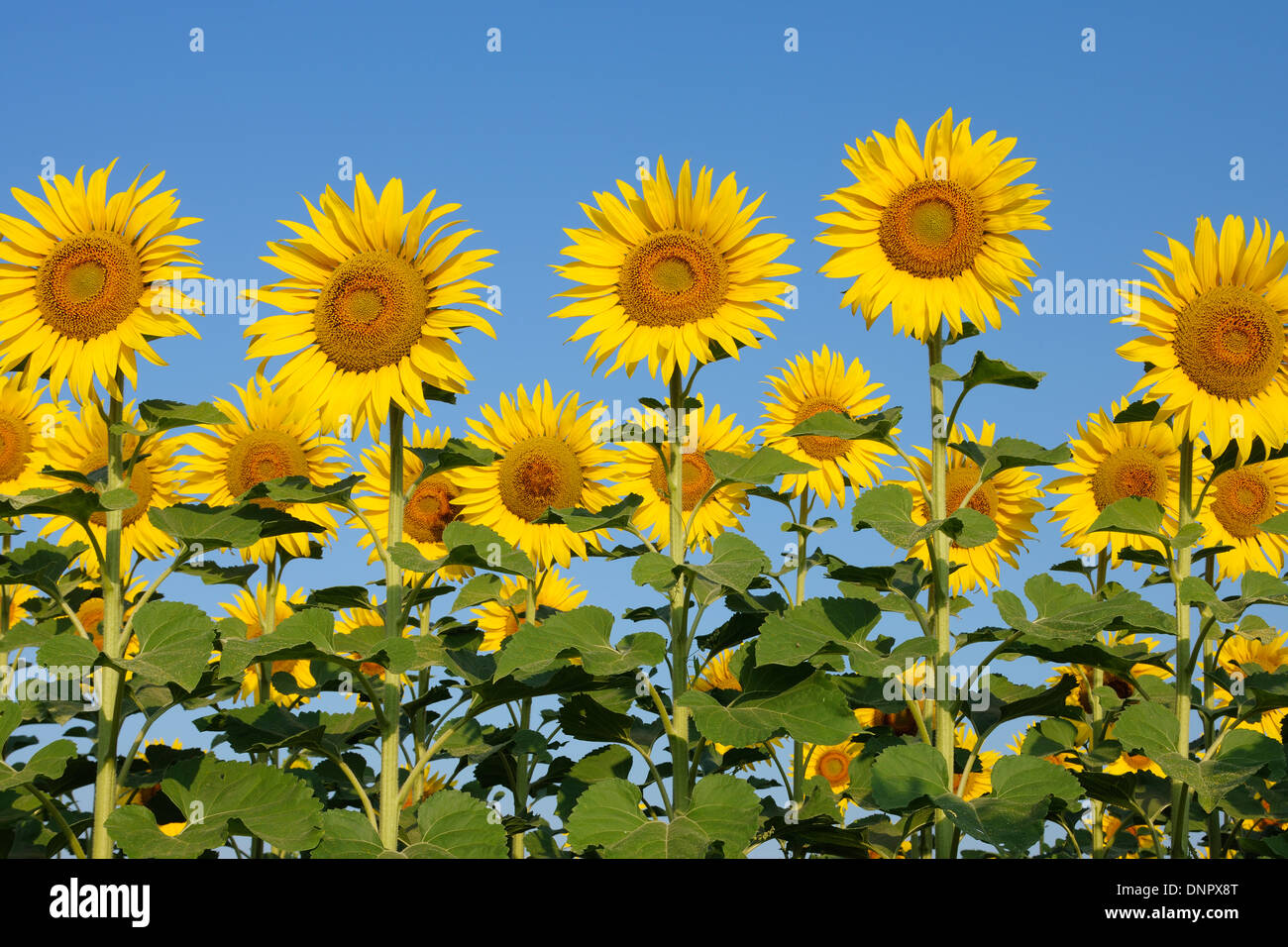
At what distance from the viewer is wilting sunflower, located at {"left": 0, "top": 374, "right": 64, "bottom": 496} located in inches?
348

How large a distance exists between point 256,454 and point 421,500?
4.27 feet

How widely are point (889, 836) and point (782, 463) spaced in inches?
97.5

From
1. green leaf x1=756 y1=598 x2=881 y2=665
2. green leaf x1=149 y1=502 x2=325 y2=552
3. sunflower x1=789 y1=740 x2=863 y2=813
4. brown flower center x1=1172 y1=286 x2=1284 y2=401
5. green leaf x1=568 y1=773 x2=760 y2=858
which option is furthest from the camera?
sunflower x1=789 y1=740 x2=863 y2=813

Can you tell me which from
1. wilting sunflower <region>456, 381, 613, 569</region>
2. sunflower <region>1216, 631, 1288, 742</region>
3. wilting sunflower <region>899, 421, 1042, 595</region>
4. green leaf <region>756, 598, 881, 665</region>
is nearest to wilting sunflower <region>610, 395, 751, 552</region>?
wilting sunflower <region>456, 381, 613, 569</region>

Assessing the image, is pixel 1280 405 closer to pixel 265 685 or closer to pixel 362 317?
pixel 362 317

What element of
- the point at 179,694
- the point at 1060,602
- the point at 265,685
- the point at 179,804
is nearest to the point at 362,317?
the point at 179,694

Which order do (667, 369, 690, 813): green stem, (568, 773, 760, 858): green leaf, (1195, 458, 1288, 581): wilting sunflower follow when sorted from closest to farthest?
(568, 773, 760, 858): green leaf → (667, 369, 690, 813): green stem → (1195, 458, 1288, 581): wilting sunflower

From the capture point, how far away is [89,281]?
20.6 feet

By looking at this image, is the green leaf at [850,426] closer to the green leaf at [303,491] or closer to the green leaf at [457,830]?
the green leaf at [303,491]

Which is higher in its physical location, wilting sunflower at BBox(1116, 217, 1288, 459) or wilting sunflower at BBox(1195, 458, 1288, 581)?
wilting sunflower at BBox(1116, 217, 1288, 459)

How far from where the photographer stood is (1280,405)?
21.0 ft

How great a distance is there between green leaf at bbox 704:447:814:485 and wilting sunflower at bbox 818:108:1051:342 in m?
0.97

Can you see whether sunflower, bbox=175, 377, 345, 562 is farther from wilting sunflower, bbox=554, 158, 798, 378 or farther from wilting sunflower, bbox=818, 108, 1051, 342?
wilting sunflower, bbox=818, 108, 1051, 342

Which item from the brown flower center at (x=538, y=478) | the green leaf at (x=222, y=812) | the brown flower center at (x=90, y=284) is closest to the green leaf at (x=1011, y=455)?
the brown flower center at (x=538, y=478)
